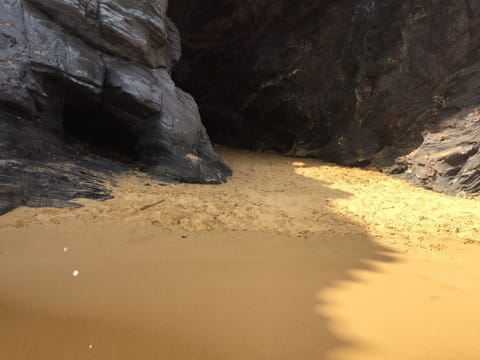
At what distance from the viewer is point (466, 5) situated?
6832 millimetres

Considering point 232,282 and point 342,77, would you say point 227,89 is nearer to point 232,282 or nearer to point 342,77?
point 342,77

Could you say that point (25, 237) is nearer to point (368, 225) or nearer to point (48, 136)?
point (48, 136)

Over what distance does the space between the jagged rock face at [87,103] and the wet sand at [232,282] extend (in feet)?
2.16

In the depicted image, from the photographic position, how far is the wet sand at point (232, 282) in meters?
1.41

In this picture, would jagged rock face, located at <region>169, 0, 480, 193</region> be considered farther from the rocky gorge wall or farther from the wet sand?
the wet sand

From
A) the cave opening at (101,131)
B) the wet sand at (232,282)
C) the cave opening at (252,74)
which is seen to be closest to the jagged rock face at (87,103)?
the cave opening at (101,131)

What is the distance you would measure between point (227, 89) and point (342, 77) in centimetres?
331

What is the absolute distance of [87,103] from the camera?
4.91 meters

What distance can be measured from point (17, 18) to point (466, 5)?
7363 mm

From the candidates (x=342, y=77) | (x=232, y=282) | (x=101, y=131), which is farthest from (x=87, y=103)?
(x=342, y=77)

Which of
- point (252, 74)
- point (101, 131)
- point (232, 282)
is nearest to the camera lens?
point (232, 282)

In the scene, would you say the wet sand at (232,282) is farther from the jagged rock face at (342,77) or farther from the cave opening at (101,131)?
the jagged rock face at (342,77)

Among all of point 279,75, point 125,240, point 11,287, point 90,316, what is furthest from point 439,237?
point 279,75

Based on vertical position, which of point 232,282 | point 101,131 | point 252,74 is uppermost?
point 252,74
